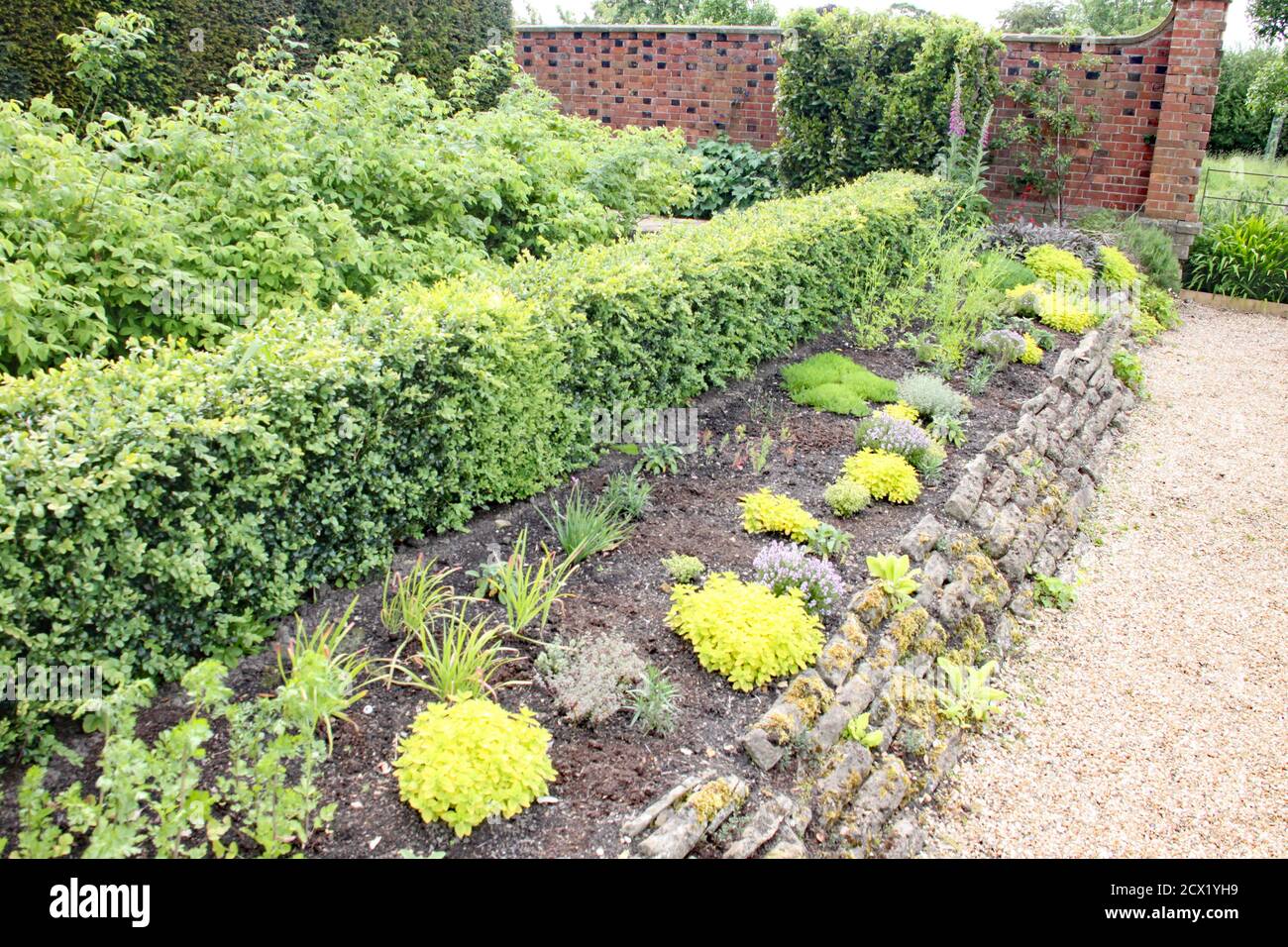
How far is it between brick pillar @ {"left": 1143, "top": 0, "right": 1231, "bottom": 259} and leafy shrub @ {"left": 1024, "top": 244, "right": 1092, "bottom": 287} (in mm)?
3013

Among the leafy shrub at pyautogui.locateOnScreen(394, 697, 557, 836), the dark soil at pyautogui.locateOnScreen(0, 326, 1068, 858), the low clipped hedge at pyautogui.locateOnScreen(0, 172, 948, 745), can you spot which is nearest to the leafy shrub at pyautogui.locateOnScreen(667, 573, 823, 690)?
the dark soil at pyautogui.locateOnScreen(0, 326, 1068, 858)

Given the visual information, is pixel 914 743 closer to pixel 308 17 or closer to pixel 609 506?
pixel 609 506

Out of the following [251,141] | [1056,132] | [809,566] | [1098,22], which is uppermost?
[1098,22]

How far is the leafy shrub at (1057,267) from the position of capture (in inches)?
344

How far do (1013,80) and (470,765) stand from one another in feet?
37.9

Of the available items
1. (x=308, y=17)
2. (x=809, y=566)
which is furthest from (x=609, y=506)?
(x=308, y=17)

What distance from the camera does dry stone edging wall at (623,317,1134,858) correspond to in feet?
9.50

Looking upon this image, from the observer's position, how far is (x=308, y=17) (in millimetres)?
9203

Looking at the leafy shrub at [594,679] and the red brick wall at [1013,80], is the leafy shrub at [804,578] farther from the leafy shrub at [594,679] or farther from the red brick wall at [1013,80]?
the red brick wall at [1013,80]

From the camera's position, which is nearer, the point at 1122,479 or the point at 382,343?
the point at 382,343

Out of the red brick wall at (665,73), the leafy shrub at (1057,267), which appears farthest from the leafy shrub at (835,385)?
the red brick wall at (665,73)
